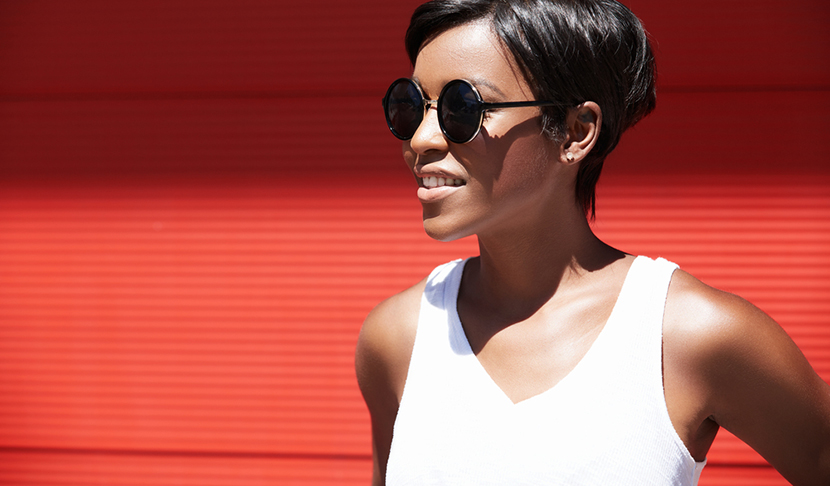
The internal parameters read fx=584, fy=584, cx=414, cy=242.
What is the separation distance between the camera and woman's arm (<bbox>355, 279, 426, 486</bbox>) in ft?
4.49

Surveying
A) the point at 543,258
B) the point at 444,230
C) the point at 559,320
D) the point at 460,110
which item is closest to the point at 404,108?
the point at 460,110

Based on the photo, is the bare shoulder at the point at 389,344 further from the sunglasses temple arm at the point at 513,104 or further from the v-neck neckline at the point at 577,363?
the sunglasses temple arm at the point at 513,104

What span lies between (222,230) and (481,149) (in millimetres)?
1783

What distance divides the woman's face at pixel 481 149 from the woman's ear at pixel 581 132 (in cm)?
3

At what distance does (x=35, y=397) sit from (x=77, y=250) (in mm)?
719

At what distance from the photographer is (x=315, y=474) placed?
103 inches

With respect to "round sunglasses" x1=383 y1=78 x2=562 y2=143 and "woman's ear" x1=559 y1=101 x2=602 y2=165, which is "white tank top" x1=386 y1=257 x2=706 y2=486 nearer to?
"woman's ear" x1=559 y1=101 x2=602 y2=165

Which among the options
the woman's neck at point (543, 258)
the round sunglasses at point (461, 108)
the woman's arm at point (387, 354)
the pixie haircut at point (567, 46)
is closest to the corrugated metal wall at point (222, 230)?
the woman's arm at point (387, 354)

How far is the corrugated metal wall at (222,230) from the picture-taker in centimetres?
245

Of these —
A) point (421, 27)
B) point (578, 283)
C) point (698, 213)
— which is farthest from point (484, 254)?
point (698, 213)

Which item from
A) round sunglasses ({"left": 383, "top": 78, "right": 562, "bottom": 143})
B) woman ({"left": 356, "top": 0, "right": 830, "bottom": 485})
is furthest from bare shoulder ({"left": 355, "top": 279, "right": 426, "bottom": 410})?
round sunglasses ({"left": 383, "top": 78, "right": 562, "bottom": 143})

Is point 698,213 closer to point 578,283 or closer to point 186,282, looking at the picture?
point 578,283

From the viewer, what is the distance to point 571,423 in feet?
3.43

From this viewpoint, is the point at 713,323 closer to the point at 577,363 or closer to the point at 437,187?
the point at 577,363
